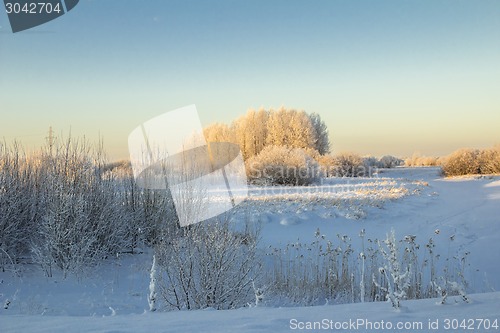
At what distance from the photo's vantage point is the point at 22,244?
24.4ft

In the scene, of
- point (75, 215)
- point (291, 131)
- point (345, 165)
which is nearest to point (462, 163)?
point (345, 165)

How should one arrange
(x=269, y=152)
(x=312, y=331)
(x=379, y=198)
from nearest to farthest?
1. (x=312, y=331)
2. (x=379, y=198)
3. (x=269, y=152)

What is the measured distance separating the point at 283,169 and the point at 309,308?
19.9 meters

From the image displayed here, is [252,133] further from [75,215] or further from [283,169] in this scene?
[75,215]

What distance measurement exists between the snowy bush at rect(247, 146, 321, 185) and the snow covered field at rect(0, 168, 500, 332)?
6631 mm

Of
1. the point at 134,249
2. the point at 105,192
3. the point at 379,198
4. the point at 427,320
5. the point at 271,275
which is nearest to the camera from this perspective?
the point at 427,320

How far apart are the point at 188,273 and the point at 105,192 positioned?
305 centimetres

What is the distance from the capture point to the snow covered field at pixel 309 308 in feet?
9.80

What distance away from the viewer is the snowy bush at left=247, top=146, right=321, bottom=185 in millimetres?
22859

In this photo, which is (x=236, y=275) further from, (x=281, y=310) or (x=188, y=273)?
(x=281, y=310)

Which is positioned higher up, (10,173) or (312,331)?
(10,173)

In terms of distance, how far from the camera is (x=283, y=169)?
2339 cm

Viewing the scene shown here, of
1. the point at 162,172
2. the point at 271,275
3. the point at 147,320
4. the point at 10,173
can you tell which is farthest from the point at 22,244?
the point at 147,320

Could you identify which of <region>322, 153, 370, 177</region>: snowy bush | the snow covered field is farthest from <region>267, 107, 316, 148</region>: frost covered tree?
the snow covered field
